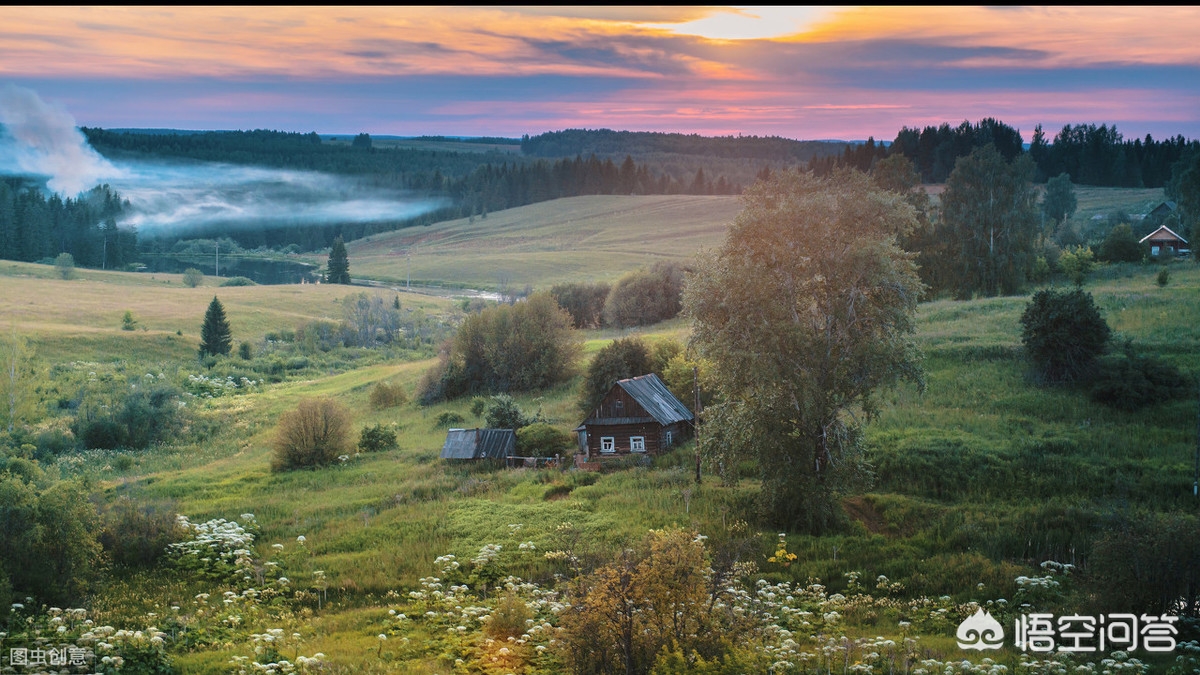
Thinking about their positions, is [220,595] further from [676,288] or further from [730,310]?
[676,288]

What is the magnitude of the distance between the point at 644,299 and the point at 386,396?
23.7 m

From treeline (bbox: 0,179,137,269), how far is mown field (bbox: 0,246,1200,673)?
10795cm

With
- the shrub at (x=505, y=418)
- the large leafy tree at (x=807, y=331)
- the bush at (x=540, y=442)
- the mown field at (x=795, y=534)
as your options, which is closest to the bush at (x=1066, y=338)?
the mown field at (x=795, y=534)

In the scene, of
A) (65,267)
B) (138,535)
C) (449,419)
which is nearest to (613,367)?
(449,419)

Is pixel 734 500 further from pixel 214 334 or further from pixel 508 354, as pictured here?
pixel 214 334

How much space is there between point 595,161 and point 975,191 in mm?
145130

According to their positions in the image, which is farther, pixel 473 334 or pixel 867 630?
pixel 473 334

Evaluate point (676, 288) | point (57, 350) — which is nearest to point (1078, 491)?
point (676, 288)

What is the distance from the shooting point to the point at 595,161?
19675 centimetres

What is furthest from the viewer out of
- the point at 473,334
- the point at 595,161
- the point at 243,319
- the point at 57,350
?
the point at 595,161

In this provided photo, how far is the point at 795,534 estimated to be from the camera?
24391mm

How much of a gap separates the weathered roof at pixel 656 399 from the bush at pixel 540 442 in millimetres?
3326

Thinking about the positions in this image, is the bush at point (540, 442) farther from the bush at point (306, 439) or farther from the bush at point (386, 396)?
the bush at point (386, 396)

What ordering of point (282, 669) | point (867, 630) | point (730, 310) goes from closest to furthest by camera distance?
point (282, 669)
point (867, 630)
point (730, 310)
